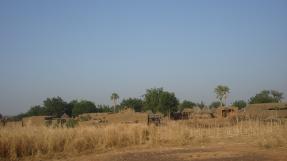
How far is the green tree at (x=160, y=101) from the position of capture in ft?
202

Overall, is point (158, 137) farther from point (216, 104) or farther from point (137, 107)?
point (216, 104)

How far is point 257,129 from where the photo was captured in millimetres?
22719

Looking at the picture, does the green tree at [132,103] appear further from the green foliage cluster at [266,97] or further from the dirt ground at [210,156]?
the dirt ground at [210,156]

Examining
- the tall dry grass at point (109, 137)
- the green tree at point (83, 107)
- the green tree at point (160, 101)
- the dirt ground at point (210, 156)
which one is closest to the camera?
the dirt ground at point (210, 156)

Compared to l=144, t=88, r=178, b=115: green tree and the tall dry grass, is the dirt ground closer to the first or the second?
the tall dry grass

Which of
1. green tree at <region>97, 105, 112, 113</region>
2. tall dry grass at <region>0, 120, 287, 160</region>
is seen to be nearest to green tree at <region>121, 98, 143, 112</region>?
green tree at <region>97, 105, 112, 113</region>

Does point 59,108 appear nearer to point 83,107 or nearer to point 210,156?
point 83,107

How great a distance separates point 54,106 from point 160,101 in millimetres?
31766

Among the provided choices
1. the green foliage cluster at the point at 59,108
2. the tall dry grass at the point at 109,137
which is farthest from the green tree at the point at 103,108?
the tall dry grass at the point at 109,137

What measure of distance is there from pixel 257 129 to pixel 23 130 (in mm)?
12829

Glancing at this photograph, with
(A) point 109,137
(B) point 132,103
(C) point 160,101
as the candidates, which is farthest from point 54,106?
(A) point 109,137

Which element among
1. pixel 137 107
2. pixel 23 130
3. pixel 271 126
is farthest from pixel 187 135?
pixel 137 107

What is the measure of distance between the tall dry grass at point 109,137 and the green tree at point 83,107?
6166 cm

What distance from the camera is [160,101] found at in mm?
61625
